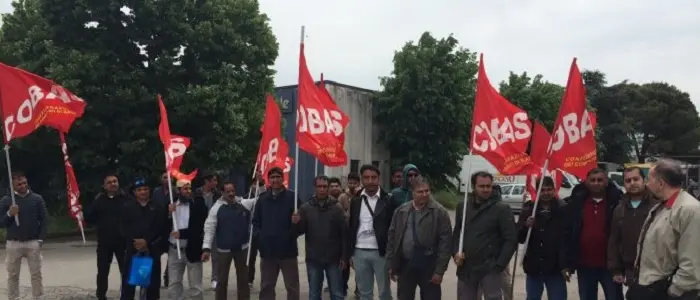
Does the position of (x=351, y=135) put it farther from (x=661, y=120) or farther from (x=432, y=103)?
(x=661, y=120)

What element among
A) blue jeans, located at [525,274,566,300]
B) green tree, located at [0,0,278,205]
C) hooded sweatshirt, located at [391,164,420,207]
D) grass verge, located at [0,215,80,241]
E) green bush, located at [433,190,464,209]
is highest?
green tree, located at [0,0,278,205]

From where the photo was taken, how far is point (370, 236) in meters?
7.16

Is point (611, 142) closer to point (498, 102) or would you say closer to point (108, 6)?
point (108, 6)

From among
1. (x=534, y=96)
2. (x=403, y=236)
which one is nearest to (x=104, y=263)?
(x=403, y=236)

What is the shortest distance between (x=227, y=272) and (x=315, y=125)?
2.16m

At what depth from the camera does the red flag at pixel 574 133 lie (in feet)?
23.0

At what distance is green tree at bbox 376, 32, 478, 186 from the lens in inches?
1184

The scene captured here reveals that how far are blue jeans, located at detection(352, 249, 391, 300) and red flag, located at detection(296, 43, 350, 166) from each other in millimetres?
1562

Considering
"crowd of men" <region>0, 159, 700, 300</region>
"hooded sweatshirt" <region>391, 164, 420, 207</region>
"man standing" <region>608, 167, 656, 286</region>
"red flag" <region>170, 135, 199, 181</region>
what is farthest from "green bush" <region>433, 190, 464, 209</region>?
"man standing" <region>608, 167, 656, 286</region>

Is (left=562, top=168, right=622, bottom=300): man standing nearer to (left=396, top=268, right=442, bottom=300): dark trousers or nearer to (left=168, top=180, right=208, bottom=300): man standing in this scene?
(left=396, top=268, right=442, bottom=300): dark trousers

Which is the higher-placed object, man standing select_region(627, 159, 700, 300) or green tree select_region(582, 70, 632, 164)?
green tree select_region(582, 70, 632, 164)

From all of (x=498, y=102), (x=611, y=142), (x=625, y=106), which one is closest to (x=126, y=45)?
(x=498, y=102)

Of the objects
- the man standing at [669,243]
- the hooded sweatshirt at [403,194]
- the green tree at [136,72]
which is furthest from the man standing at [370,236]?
the green tree at [136,72]

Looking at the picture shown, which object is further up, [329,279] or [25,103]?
[25,103]
